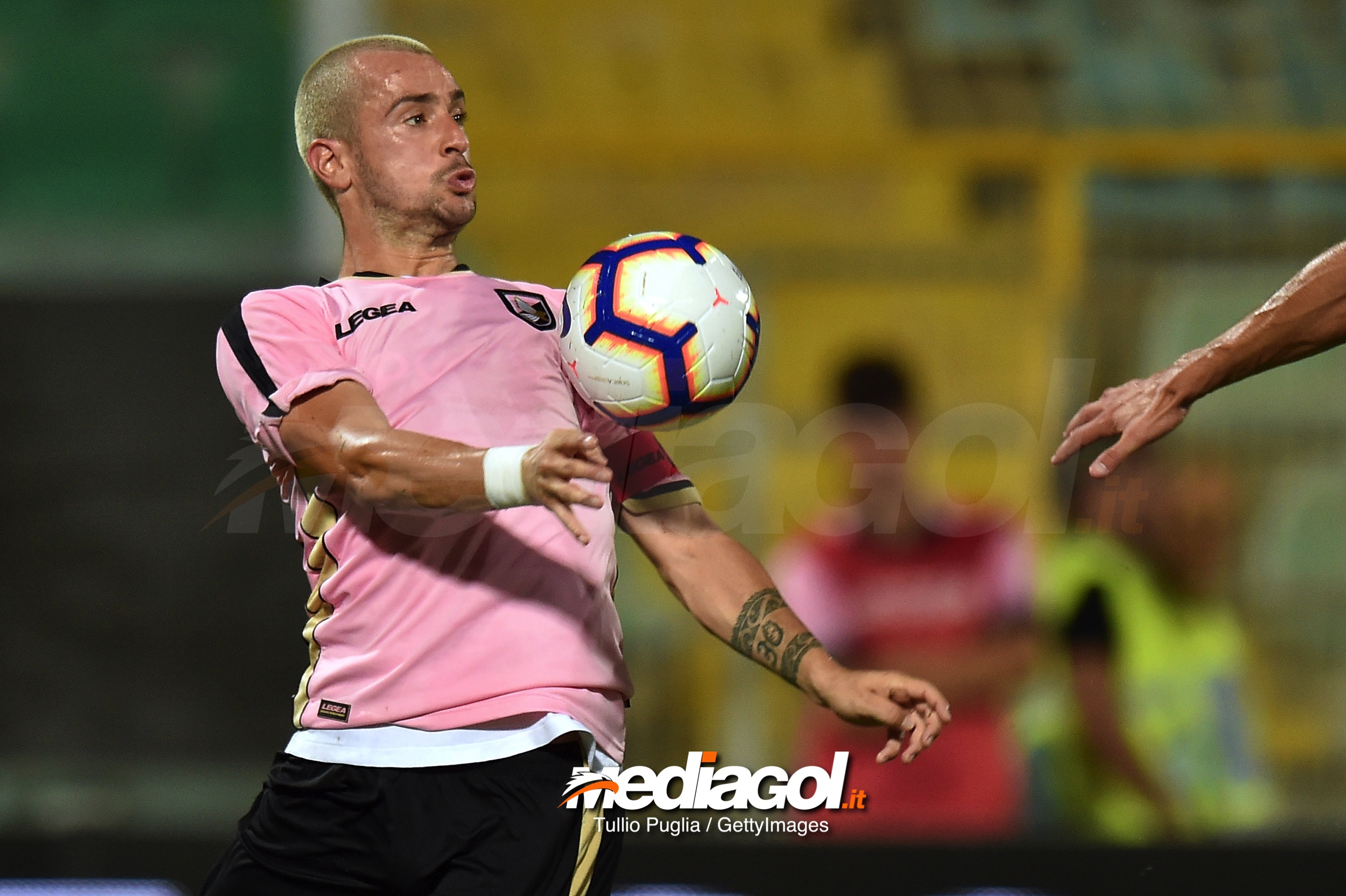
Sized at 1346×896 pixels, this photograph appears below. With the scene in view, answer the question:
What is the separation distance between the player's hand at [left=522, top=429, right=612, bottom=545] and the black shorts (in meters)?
0.58

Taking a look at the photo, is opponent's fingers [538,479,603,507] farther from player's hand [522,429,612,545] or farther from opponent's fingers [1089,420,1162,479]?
opponent's fingers [1089,420,1162,479]

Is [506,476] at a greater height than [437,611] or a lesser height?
greater

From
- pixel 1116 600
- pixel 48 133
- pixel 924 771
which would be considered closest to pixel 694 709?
pixel 924 771

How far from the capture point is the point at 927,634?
5.12 metres

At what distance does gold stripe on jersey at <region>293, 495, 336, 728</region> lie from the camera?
9.45 feet

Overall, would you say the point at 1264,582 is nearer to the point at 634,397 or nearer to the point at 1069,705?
the point at 1069,705

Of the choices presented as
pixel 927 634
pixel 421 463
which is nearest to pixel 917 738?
pixel 421 463

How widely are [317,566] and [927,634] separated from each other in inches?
106

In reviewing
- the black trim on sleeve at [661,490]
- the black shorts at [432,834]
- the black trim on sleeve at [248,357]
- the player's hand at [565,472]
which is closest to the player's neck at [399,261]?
the black trim on sleeve at [248,357]

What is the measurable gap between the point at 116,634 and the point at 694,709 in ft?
7.27

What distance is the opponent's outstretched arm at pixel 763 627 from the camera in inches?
108

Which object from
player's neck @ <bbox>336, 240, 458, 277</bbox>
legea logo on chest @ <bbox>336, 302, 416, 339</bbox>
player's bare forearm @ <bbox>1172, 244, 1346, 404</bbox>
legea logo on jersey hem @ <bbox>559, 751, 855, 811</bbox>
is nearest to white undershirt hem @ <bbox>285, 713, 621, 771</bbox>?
legea logo on jersey hem @ <bbox>559, 751, 855, 811</bbox>

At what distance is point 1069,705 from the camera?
5387 mm

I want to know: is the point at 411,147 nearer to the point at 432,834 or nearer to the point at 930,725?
the point at 432,834
